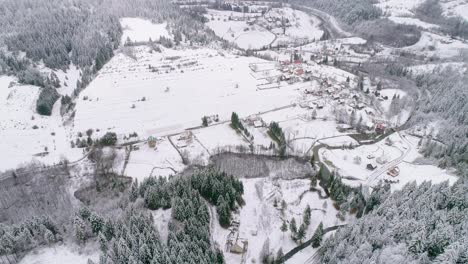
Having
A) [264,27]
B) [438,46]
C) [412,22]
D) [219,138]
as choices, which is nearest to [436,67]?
[438,46]

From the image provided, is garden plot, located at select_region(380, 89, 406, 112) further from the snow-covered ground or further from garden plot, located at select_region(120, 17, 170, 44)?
garden plot, located at select_region(120, 17, 170, 44)

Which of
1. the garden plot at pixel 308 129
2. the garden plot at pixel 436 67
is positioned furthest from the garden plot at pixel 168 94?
the garden plot at pixel 436 67

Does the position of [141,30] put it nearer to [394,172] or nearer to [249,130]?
[249,130]

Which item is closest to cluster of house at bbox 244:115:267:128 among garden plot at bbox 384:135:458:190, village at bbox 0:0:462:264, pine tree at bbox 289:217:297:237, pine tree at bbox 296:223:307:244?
village at bbox 0:0:462:264

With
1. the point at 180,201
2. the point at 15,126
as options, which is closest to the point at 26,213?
the point at 180,201

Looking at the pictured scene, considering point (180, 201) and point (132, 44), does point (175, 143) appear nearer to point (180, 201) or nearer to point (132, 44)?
point (180, 201)
